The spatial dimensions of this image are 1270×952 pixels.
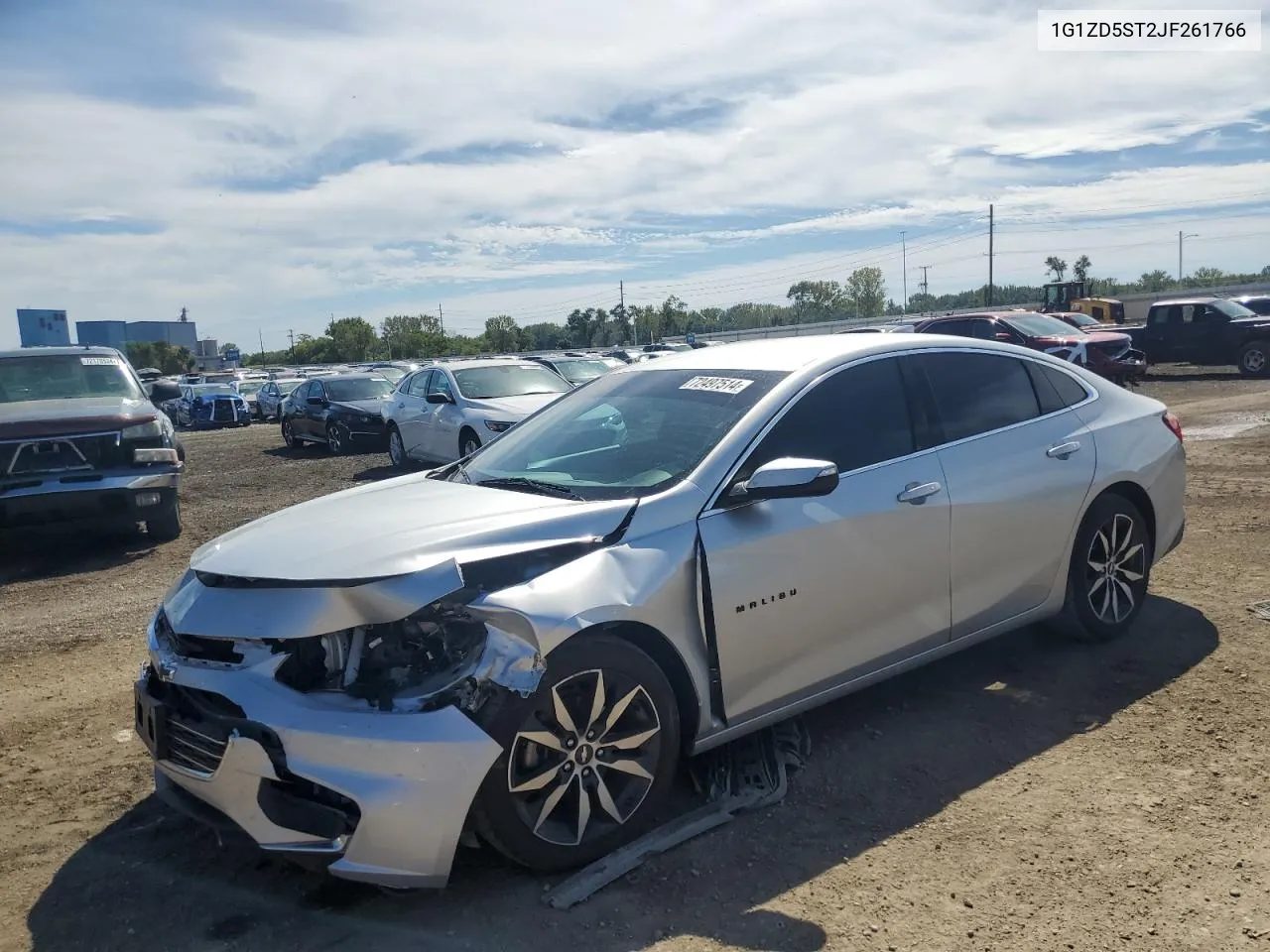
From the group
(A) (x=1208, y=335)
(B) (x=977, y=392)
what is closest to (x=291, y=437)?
(B) (x=977, y=392)

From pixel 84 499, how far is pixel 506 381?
244 inches

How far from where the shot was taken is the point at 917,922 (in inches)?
114

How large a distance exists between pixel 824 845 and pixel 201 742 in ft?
6.56

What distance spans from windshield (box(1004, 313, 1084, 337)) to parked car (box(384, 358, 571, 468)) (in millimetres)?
9895

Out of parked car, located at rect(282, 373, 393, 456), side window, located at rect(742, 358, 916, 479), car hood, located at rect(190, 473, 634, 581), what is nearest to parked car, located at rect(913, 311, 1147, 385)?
parked car, located at rect(282, 373, 393, 456)

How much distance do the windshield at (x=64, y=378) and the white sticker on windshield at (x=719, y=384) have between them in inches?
280

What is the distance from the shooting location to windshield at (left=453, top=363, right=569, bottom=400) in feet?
43.2

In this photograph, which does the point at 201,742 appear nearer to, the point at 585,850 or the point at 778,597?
the point at 585,850

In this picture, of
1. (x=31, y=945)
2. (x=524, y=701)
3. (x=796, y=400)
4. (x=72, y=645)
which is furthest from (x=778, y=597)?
(x=72, y=645)

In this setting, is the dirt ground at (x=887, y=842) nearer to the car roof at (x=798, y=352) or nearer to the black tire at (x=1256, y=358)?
the car roof at (x=798, y=352)

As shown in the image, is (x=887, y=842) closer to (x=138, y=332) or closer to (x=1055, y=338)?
(x=1055, y=338)

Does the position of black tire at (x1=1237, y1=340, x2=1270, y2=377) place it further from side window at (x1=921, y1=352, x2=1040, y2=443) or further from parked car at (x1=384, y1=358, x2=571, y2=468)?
side window at (x1=921, y1=352, x2=1040, y2=443)

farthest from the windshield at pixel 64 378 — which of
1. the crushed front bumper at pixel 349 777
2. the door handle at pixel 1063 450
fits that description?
the door handle at pixel 1063 450

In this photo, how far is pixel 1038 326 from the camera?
19562mm
